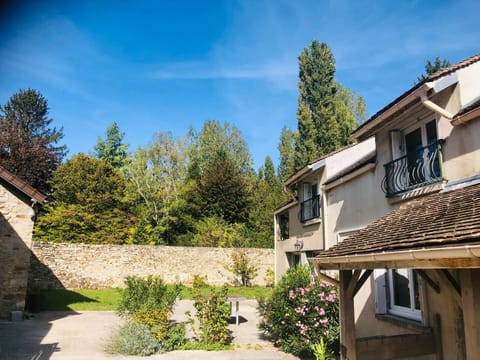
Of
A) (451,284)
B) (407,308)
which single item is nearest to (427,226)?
(451,284)

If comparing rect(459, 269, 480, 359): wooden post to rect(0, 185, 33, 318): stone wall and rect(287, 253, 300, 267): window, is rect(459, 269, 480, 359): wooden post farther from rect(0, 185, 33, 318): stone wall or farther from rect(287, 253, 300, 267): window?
rect(287, 253, 300, 267): window

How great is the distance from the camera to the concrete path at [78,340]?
794 centimetres

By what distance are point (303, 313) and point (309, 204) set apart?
25.3 ft

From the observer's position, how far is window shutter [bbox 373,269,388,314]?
324 inches

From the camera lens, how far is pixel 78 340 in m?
9.27

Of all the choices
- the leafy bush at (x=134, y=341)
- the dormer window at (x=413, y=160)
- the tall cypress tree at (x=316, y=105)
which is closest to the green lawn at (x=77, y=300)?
the leafy bush at (x=134, y=341)

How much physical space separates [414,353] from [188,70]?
12.1 meters

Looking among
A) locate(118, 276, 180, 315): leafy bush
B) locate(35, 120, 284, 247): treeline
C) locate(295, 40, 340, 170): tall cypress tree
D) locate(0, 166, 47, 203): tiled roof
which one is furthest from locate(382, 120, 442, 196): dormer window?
locate(295, 40, 340, 170): tall cypress tree

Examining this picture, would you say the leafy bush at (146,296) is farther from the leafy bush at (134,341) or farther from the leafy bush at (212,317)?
the leafy bush at (212,317)

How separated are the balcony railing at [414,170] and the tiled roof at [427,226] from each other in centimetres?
59

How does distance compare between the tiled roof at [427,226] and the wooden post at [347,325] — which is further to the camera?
the wooden post at [347,325]

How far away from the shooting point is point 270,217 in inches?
1247

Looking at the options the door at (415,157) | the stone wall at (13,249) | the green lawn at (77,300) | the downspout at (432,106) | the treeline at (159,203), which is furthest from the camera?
the treeline at (159,203)

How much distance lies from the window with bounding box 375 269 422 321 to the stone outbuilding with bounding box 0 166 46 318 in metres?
11.4
